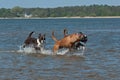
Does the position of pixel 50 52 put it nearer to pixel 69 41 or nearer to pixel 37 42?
pixel 37 42

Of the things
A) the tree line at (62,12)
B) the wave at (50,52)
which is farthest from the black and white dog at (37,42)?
the tree line at (62,12)

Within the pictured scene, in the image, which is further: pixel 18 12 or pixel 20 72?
pixel 18 12

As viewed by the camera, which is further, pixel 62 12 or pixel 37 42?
pixel 62 12

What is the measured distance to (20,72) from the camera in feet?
49.8

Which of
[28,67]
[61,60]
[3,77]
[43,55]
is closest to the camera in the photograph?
[3,77]

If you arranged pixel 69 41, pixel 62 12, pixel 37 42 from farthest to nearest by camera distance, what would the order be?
pixel 62 12 → pixel 37 42 → pixel 69 41

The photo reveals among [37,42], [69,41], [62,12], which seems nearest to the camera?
[69,41]

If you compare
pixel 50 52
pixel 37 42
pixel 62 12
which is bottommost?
pixel 50 52

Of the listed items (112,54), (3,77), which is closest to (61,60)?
(112,54)

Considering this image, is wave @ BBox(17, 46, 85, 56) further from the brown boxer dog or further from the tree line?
the tree line

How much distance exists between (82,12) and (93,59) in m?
160

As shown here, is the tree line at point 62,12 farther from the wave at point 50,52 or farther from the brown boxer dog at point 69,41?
the brown boxer dog at point 69,41

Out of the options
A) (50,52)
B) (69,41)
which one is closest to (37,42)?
(50,52)

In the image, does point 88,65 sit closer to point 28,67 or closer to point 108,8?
point 28,67
